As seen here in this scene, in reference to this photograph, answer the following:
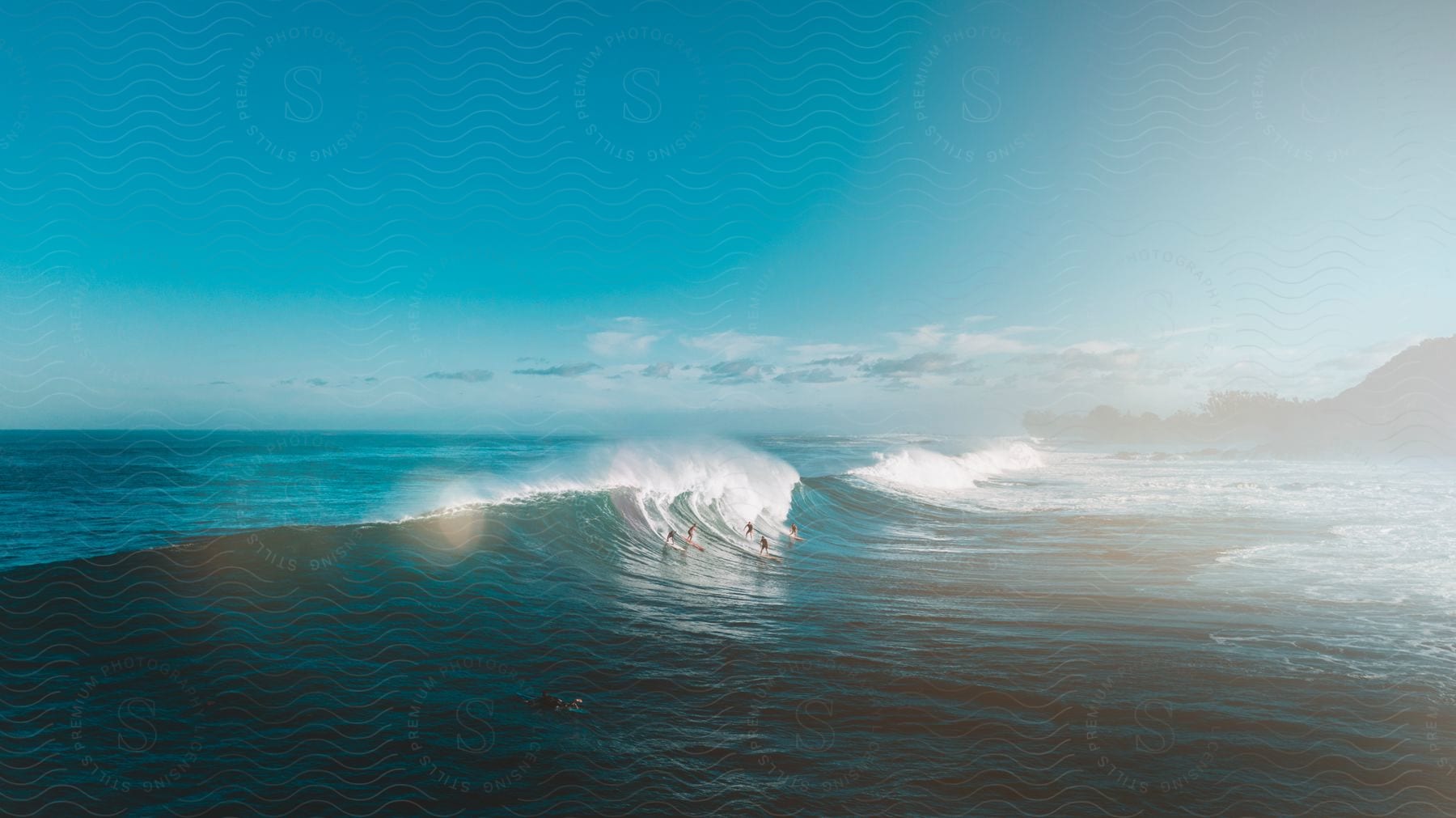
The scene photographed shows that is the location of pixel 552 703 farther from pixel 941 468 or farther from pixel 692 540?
pixel 941 468

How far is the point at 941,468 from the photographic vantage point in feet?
98.8

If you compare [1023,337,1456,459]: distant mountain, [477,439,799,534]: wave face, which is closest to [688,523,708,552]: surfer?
[477,439,799,534]: wave face

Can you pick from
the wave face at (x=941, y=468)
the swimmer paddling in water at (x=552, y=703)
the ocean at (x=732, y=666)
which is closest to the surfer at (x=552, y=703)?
the swimmer paddling in water at (x=552, y=703)

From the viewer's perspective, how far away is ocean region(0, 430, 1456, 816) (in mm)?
5457

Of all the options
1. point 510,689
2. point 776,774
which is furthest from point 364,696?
point 776,774

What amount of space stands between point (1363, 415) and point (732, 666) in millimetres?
15810

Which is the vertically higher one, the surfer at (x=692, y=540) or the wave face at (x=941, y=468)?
the wave face at (x=941, y=468)

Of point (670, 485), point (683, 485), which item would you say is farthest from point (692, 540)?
point (683, 485)

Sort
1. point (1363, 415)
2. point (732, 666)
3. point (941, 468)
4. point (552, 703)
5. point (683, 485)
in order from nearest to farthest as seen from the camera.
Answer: point (552, 703) → point (732, 666) → point (1363, 415) → point (683, 485) → point (941, 468)

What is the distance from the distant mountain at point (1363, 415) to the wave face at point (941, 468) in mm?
9001

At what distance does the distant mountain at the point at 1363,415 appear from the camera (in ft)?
34.3

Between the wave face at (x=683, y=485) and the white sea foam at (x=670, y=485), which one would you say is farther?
the white sea foam at (x=670, y=485)

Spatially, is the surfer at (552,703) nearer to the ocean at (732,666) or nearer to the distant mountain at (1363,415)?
the ocean at (732,666)

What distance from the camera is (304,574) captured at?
11523 millimetres
